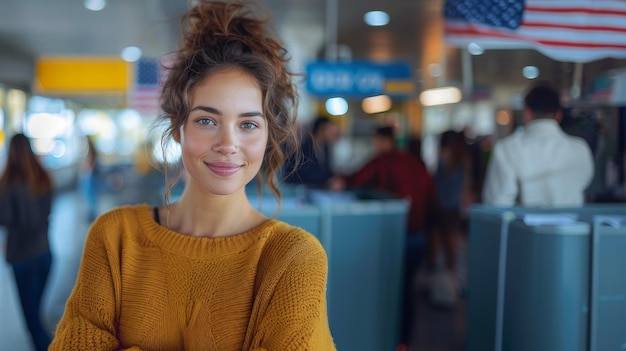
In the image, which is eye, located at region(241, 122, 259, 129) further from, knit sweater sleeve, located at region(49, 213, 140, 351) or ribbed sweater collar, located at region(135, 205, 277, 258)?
knit sweater sleeve, located at region(49, 213, 140, 351)

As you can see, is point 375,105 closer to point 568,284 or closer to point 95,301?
point 568,284

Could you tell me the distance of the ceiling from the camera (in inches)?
322

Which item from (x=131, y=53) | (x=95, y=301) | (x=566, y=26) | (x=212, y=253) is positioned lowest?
(x=95, y=301)

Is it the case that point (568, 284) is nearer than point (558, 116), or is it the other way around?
point (568, 284)

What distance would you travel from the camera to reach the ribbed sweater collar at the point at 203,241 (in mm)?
1484

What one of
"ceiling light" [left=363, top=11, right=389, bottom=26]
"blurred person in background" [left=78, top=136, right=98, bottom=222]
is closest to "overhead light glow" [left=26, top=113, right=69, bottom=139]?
"blurred person in background" [left=78, top=136, right=98, bottom=222]

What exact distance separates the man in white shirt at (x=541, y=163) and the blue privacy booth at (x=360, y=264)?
27.0 inches

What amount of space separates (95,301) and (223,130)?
1.64 feet

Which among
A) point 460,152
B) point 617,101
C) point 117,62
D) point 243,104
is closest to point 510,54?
point 460,152

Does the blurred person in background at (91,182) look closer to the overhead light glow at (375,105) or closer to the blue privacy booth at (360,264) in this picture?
the blue privacy booth at (360,264)

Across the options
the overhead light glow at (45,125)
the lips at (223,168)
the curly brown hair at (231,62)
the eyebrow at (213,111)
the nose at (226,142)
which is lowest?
the lips at (223,168)

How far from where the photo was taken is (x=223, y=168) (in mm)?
1451

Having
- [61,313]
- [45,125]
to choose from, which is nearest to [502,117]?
[61,313]

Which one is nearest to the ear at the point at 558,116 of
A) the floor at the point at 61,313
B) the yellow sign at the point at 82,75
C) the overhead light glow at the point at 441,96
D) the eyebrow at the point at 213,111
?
the floor at the point at 61,313
